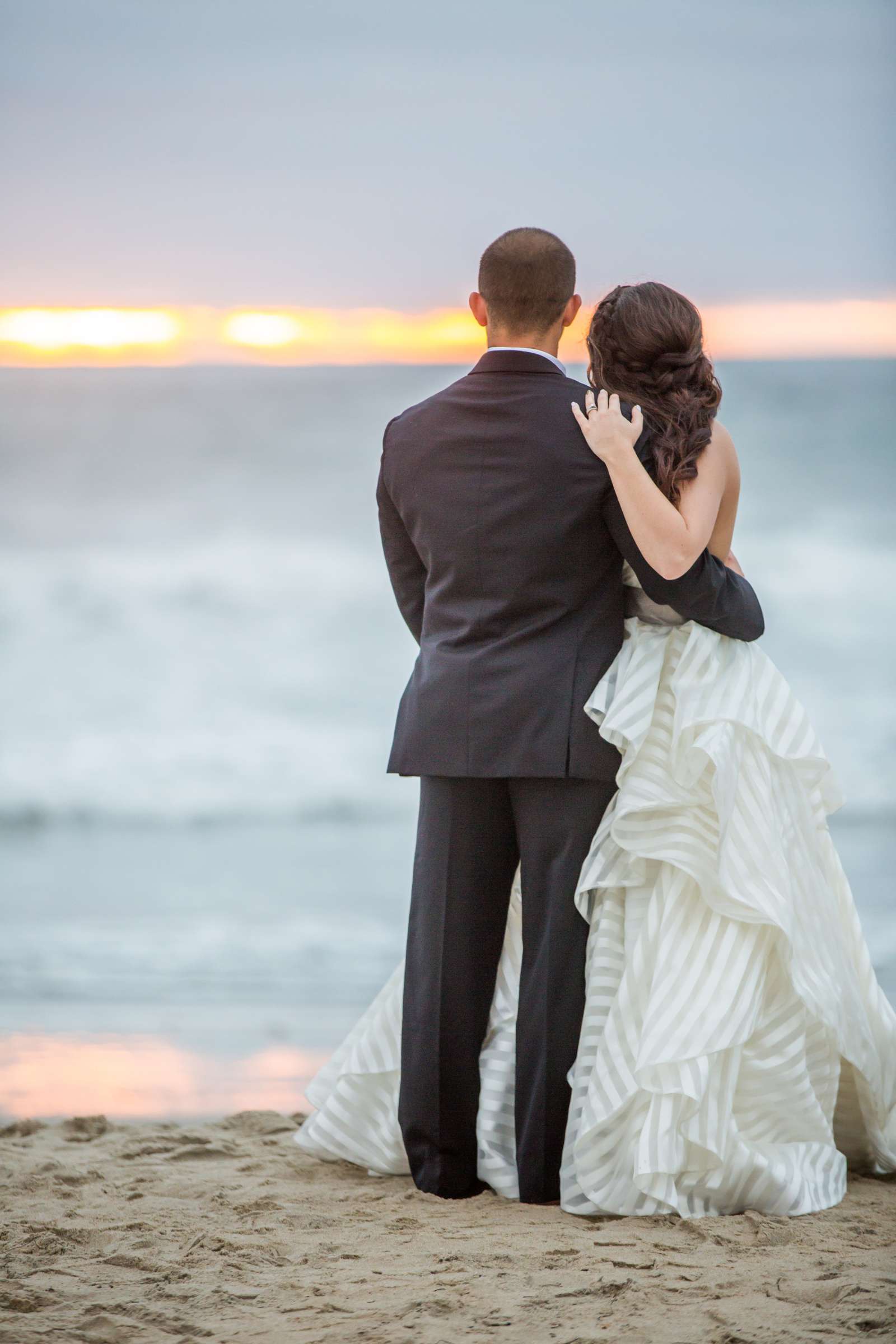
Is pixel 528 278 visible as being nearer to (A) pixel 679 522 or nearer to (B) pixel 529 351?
(B) pixel 529 351

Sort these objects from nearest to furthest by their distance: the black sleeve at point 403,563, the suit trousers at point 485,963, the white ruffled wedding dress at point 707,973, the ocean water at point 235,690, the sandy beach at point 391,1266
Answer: the sandy beach at point 391,1266 < the white ruffled wedding dress at point 707,973 < the suit trousers at point 485,963 < the black sleeve at point 403,563 < the ocean water at point 235,690

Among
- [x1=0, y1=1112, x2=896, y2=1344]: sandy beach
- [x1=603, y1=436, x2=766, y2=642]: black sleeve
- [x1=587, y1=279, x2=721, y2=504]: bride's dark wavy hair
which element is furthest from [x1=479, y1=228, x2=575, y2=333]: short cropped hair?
[x1=0, y1=1112, x2=896, y2=1344]: sandy beach

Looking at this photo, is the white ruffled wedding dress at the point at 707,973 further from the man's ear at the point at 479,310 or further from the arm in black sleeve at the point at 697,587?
the man's ear at the point at 479,310

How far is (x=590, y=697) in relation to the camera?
2137mm

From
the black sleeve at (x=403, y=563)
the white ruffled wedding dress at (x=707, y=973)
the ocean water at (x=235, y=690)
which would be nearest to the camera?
the white ruffled wedding dress at (x=707, y=973)

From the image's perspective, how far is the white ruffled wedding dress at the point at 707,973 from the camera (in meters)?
2.05

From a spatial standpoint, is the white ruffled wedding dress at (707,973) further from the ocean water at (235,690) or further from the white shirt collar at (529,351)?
the ocean water at (235,690)

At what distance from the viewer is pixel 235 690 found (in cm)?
1137

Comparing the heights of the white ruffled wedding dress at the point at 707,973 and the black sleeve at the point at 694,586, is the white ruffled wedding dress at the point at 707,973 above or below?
below

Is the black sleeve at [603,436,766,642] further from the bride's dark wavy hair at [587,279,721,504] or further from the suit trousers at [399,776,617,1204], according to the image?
the suit trousers at [399,776,617,1204]

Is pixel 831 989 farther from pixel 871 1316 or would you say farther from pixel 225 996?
pixel 225 996

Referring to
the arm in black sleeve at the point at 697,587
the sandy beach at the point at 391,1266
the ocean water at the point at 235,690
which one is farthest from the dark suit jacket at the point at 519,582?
the ocean water at the point at 235,690

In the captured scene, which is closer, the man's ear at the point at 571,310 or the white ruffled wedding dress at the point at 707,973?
the white ruffled wedding dress at the point at 707,973

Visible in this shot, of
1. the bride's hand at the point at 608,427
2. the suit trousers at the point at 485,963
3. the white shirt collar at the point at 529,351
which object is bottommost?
the suit trousers at the point at 485,963
